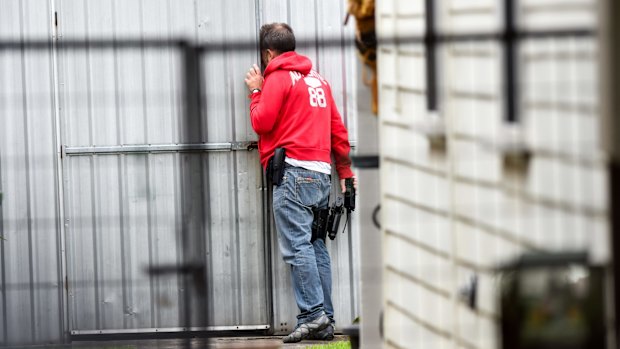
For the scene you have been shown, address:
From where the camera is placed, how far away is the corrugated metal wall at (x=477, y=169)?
11.9ft

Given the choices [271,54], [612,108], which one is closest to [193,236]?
[612,108]

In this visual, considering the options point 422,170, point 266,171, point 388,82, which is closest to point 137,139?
point 266,171

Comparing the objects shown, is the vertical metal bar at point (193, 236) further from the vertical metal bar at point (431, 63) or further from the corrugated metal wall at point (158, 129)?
the corrugated metal wall at point (158, 129)

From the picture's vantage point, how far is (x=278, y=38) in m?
7.87

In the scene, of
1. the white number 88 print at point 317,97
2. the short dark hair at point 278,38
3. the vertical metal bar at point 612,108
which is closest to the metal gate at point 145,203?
the white number 88 print at point 317,97

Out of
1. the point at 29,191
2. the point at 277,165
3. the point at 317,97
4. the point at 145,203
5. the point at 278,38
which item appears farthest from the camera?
the point at 317,97

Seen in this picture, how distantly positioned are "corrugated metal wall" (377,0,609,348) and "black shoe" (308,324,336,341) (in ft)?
8.24

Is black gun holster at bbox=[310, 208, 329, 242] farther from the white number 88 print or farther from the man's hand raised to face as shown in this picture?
the man's hand raised to face

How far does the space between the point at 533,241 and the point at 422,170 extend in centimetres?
121

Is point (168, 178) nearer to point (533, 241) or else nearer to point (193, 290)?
point (193, 290)

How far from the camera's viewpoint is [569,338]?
3594mm

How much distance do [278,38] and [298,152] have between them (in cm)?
73

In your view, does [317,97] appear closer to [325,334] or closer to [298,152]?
[298,152]

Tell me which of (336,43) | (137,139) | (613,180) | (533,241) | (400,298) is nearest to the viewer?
(613,180)
